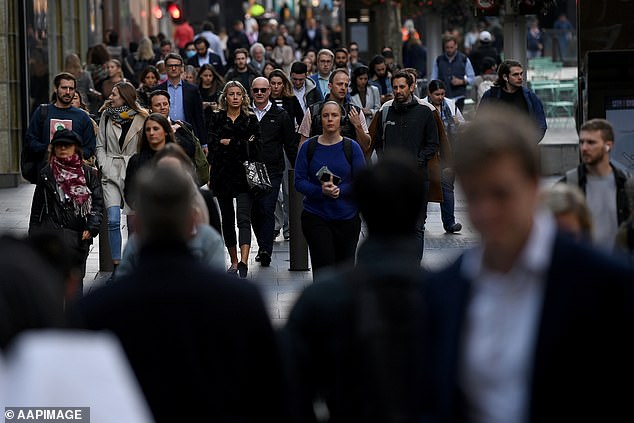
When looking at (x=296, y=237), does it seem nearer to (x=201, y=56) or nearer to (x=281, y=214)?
(x=281, y=214)

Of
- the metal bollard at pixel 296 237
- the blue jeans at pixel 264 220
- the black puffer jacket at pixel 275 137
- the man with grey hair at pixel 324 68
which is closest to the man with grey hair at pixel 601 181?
the metal bollard at pixel 296 237

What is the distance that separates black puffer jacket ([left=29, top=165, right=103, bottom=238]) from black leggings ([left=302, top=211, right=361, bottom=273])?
156 centimetres

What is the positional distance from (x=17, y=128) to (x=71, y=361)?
18.9 metres

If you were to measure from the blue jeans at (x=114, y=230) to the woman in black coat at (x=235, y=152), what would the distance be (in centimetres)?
91

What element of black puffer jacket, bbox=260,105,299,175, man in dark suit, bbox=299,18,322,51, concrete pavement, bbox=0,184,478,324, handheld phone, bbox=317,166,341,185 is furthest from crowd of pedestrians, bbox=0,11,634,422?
man in dark suit, bbox=299,18,322,51

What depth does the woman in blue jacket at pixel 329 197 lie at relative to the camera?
1064 cm

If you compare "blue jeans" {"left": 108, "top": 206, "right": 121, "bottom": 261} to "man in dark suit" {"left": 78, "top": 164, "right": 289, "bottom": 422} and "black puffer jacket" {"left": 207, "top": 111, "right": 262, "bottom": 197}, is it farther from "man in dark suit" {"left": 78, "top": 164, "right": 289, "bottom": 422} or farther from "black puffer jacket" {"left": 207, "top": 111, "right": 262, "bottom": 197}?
"man in dark suit" {"left": 78, "top": 164, "right": 289, "bottom": 422}

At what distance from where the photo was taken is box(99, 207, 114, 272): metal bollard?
13.5 m

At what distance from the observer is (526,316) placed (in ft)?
11.9

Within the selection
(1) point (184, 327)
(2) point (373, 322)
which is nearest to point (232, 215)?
(1) point (184, 327)

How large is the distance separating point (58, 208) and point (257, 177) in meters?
2.58

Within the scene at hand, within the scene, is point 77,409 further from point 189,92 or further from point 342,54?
point 342,54

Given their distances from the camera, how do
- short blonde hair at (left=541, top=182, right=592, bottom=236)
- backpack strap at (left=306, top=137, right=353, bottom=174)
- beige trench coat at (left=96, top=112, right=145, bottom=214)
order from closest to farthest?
short blonde hair at (left=541, top=182, right=592, bottom=236), backpack strap at (left=306, top=137, right=353, bottom=174), beige trench coat at (left=96, top=112, right=145, bottom=214)

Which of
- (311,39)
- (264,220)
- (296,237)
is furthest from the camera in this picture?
(311,39)
